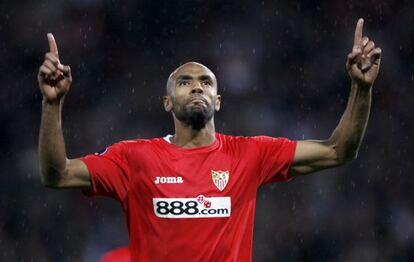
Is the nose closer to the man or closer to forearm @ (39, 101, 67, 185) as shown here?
the man

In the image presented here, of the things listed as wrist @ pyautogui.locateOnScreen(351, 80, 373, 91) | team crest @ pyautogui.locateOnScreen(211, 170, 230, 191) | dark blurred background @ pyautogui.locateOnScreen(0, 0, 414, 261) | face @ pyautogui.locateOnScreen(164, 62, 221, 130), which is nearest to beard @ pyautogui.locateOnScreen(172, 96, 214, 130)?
face @ pyautogui.locateOnScreen(164, 62, 221, 130)

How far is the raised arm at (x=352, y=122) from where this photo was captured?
13.0 feet

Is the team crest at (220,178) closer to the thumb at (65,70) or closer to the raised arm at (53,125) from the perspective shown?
the raised arm at (53,125)

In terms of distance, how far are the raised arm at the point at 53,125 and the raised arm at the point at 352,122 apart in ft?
3.88

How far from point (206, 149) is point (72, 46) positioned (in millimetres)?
4450

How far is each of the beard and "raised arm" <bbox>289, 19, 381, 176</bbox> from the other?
0.51m

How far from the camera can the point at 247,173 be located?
4.29 meters

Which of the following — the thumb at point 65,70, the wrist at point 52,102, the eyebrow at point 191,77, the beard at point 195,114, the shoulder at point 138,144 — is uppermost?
the thumb at point 65,70

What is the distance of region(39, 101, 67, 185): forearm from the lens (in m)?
3.87

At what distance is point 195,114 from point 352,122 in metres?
0.83

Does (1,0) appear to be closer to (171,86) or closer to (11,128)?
(11,128)

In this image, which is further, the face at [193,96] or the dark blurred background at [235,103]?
the dark blurred background at [235,103]

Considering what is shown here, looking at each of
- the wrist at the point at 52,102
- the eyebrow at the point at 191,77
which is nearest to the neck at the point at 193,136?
the eyebrow at the point at 191,77

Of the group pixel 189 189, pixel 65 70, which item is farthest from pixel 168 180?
pixel 65 70
